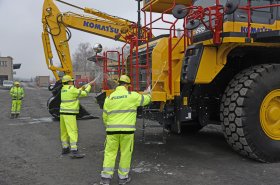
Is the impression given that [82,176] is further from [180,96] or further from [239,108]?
[239,108]

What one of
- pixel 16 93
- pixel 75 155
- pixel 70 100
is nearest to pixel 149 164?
pixel 75 155

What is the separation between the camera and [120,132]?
484cm

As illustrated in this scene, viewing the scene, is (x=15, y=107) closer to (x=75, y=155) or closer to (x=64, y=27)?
(x=64, y=27)

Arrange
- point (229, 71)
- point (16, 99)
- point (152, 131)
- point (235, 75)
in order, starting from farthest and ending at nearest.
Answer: point (16, 99) → point (152, 131) → point (229, 71) → point (235, 75)

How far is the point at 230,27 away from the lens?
5.49 m

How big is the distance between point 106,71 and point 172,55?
1.91 metres

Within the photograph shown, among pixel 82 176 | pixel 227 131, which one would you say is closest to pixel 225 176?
pixel 227 131

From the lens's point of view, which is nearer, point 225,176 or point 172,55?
point 225,176

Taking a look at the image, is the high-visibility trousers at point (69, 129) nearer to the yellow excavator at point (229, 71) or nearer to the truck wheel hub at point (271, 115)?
the yellow excavator at point (229, 71)

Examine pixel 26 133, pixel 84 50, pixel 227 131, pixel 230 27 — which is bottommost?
pixel 26 133

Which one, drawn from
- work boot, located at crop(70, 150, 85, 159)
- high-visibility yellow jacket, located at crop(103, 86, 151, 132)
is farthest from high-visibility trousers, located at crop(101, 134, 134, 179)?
work boot, located at crop(70, 150, 85, 159)

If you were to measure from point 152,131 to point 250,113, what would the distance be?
3.82 meters

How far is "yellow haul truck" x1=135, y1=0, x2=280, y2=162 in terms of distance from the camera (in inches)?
216

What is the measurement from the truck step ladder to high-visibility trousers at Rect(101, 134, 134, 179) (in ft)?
3.77
